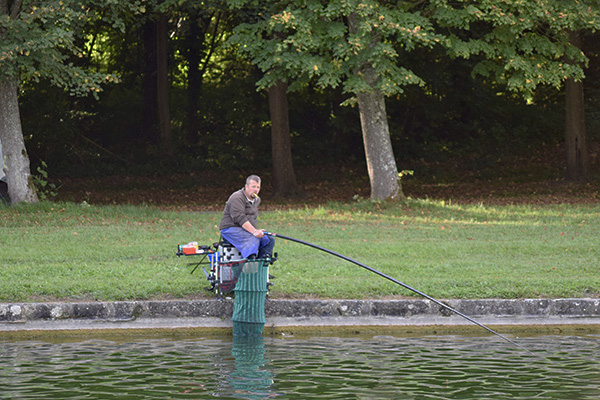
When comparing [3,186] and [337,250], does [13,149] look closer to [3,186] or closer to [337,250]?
[3,186]

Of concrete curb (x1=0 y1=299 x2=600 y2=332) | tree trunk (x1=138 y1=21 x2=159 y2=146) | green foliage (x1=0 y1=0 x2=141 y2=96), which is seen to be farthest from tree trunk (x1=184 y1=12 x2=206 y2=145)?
concrete curb (x1=0 y1=299 x2=600 y2=332)

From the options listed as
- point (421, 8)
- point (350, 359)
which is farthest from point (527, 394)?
point (421, 8)

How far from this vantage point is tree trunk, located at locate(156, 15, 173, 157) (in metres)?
33.4

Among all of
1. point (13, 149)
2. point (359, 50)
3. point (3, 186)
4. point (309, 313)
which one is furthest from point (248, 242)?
point (3, 186)

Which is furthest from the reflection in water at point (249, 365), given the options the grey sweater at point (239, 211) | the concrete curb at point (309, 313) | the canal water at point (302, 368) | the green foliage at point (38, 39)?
the green foliage at point (38, 39)

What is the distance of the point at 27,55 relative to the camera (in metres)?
19.1

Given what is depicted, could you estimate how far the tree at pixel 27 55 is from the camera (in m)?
19.0

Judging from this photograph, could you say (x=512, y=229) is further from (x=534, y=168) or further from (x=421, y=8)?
(x=534, y=168)

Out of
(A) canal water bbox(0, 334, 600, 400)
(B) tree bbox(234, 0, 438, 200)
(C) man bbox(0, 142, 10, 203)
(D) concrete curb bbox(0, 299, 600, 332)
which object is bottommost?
(A) canal water bbox(0, 334, 600, 400)

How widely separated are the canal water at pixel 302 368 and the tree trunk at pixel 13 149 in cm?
1309

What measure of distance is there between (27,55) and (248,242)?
39.3 feet

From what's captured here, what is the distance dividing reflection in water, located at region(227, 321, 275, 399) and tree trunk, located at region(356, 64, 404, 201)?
42.6ft

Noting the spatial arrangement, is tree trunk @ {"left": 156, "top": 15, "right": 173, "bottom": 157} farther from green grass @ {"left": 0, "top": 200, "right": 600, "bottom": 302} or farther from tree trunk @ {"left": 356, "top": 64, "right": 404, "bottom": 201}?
green grass @ {"left": 0, "top": 200, "right": 600, "bottom": 302}

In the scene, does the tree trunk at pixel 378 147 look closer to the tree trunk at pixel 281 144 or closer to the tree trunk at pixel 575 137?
the tree trunk at pixel 281 144
